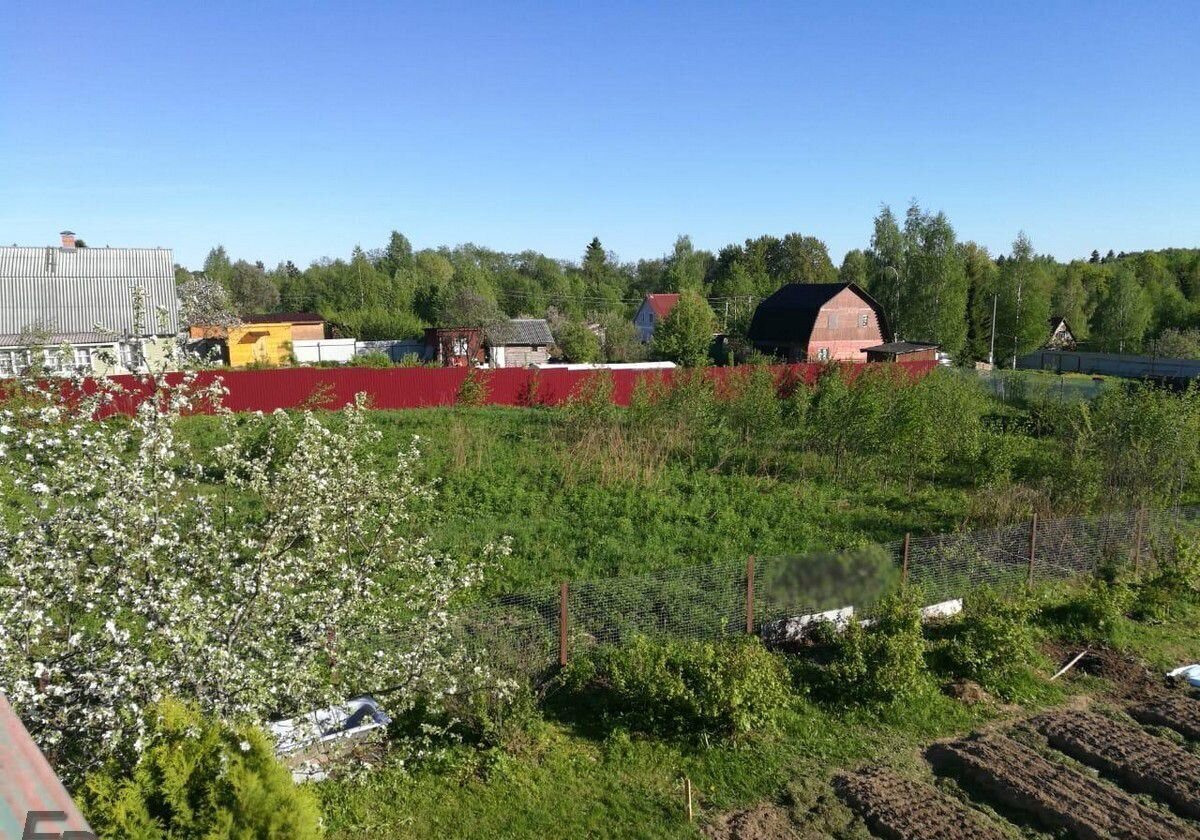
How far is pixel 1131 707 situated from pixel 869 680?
277cm

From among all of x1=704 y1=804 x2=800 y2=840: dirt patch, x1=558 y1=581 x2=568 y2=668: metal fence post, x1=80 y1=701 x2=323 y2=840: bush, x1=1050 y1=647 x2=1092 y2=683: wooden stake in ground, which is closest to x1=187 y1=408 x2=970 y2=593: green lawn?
x1=558 y1=581 x2=568 y2=668: metal fence post

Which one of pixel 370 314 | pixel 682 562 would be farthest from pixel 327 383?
pixel 370 314

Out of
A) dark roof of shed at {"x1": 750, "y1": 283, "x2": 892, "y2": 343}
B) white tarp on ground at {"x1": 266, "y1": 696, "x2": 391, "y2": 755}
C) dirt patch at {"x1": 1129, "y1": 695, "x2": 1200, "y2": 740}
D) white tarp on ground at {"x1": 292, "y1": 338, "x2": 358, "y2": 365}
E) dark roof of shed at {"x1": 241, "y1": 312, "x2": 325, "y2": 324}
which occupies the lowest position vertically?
dirt patch at {"x1": 1129, "y1": 695, "x2": 1200, "y2": 740}

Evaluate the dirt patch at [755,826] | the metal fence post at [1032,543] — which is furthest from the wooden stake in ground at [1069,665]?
the dirt patch at [755,826]

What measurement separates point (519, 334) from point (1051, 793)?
113 feet

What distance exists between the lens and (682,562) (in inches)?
423

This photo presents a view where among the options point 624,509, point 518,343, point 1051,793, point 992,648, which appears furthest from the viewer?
point 518,343

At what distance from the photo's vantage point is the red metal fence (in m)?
21.2

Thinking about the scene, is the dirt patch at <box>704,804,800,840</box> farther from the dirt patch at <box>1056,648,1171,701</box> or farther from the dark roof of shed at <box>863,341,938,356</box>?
the dark roof of shed at <box>863,341,938,356</box>

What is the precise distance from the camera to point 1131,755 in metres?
6.73

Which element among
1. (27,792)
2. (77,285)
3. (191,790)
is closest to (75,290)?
(77,285)

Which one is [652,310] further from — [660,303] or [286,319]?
[286,319]

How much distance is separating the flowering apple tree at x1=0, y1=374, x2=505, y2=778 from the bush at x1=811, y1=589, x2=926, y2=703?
4.14 meters

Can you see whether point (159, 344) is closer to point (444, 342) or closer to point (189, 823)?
point (189, 823)
